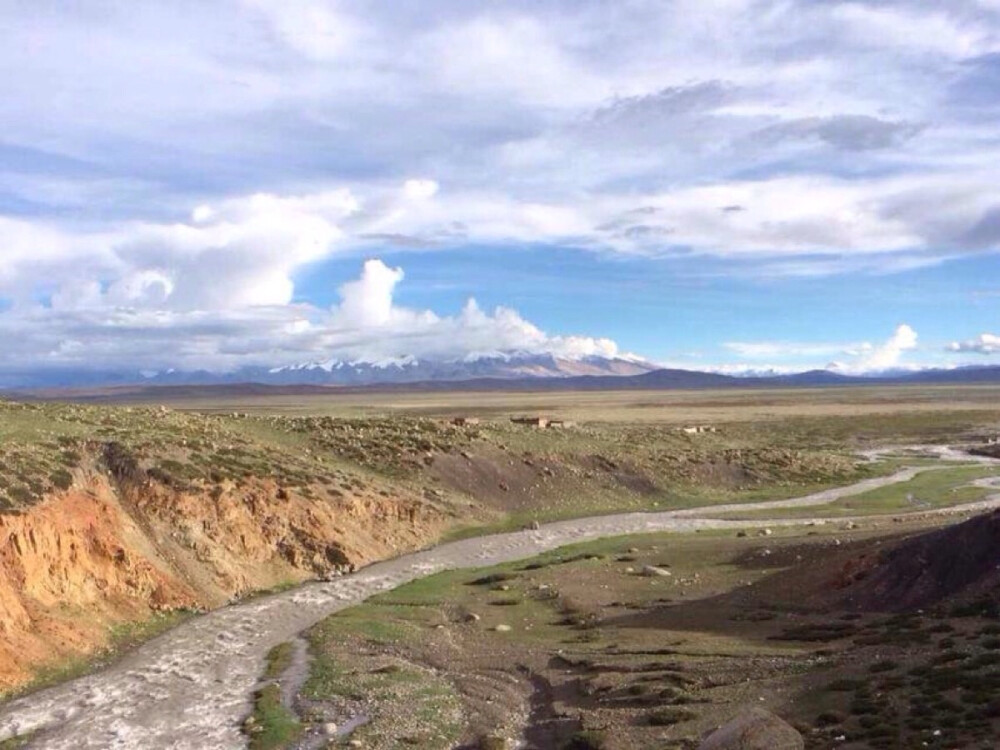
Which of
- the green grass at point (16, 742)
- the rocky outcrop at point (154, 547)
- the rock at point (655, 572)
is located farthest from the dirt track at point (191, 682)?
the rock at point (655, 572)

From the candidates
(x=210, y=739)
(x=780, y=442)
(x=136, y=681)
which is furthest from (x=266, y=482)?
(x=780, y=442)

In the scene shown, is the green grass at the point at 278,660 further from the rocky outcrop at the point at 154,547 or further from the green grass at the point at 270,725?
the rocky outcrop at the point at 154,547

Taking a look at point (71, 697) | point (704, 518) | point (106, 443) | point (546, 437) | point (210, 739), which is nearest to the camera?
point (210, 739)

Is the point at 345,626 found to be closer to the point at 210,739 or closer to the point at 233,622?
the point at 233,622

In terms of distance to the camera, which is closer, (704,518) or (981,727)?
(981,727)

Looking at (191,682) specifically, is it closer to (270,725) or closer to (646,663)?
(270,725)

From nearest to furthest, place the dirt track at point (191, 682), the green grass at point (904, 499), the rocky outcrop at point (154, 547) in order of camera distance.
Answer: the dirt track at point (191, 682) < the rocky outcrop at point (154, 547) < the green grass at point (904, 499)
